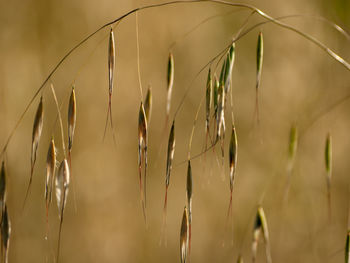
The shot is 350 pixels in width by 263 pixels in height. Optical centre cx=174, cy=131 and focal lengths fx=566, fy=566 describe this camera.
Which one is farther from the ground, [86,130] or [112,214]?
[86,130]

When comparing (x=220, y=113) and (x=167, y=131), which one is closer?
(x=220, y=113)

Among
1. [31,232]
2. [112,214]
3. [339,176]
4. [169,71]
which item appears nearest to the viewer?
[169,71]

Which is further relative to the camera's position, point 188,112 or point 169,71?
point 188,112

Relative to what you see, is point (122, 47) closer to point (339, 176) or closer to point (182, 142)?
point (182, 142)

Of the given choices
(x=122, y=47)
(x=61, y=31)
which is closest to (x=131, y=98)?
(x=122, y=47)

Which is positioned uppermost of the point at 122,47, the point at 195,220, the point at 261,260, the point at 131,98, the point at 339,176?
the point at 122,47

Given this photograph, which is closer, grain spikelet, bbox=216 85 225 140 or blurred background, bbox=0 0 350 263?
grain spikelet, bbox=216 85 225 140

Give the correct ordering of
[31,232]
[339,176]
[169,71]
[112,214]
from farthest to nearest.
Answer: [339,176], [112,214], [31,232], [169,71]

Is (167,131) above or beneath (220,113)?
beneath
